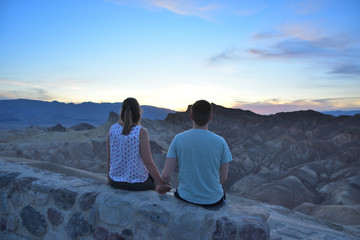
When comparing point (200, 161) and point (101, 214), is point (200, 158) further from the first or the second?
point (101, 214)

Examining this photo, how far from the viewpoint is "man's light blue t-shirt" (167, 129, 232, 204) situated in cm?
250

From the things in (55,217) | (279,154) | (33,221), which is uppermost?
(55,217)

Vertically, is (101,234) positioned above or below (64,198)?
below

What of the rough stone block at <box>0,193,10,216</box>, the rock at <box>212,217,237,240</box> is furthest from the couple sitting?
the rough stone block at <box>0,193,10,216</box>

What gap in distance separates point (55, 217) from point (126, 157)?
3.71 feet

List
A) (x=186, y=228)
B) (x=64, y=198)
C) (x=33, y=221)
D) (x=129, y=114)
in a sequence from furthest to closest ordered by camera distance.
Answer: (x=33, y=221)
(x=64, y=198)
(x=129, y=114)
(x=186, y=228)

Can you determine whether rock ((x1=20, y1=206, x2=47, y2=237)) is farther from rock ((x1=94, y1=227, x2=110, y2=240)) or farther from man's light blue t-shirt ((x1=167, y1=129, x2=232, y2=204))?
man's light blue t-shirt ((x1=167, y1=129, x2=232, y2=204))

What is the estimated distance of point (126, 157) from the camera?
2.87 m

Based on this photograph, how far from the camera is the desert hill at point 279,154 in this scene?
24797 millimetres

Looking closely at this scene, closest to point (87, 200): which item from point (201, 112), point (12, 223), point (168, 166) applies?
point (168, 166)

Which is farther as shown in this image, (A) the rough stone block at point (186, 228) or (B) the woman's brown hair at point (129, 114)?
(B) the woman's brown hair at point (129, 114)

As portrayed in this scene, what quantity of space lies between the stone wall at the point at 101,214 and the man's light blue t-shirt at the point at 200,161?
0.46 ft

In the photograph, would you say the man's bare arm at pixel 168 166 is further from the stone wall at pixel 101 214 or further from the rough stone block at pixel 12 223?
the rough stone block at pixel 12 223

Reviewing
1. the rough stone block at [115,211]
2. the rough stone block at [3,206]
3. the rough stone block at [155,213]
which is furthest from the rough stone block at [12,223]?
the rough stone block at [155,213]
